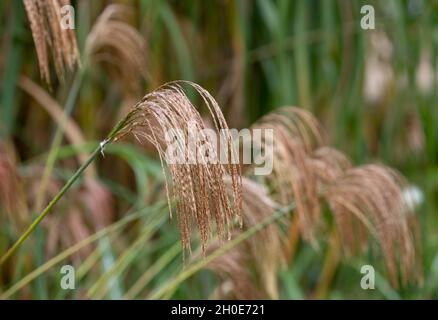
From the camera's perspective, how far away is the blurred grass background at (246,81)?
7.88 feet

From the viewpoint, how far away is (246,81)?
2.69 metres

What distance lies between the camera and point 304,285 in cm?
280

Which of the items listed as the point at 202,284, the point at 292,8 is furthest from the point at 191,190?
the point at 292,8

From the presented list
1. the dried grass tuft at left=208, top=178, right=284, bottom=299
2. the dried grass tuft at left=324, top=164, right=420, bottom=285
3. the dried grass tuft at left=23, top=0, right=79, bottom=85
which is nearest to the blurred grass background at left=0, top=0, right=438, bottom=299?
the dried grass tuft at left=208, top=178, right=284, bottom=299

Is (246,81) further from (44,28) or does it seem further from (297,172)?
(44,28)

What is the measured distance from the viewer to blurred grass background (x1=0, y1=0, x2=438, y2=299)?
7.88ft

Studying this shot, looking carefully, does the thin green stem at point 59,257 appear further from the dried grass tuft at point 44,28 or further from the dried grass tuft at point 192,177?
the dried grass tuft at point 192,177

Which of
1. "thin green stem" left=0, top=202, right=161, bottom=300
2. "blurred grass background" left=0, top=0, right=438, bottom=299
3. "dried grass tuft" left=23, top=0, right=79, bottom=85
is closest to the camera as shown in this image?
"dried grass tuft" left=23, top=0, right=79, bottom=85

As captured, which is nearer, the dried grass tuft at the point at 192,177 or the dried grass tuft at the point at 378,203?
the dried grass tuft at the point at 192,177

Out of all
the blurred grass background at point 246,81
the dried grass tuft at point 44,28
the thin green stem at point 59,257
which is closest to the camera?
the dried grass tuft at point 44,28

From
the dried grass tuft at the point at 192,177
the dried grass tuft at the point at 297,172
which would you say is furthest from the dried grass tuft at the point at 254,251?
the dried grass tuft at the point at 192,177

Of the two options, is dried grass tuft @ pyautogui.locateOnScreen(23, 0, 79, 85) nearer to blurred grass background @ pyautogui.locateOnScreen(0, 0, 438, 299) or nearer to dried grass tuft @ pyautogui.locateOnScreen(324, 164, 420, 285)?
dried grass tuft @ pyautogui.locateOnScreen(324, 164, 420, 285)

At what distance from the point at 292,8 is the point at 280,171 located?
118 centimetres
